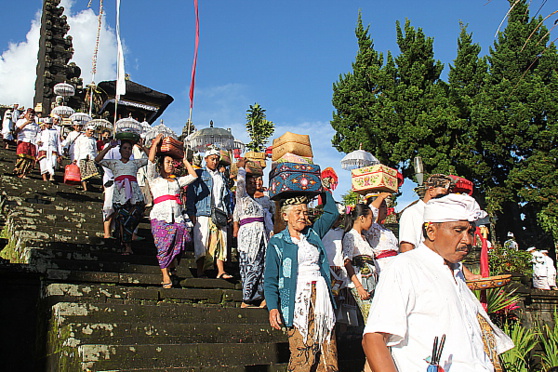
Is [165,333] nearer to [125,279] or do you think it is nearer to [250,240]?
[125,279]

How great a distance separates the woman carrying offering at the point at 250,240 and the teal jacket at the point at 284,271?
1646 mm

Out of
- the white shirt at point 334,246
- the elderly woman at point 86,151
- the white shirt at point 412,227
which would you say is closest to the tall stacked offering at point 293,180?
the white shirt at point 334,246

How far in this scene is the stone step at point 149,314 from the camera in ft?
16.5

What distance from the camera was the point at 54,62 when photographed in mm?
27500

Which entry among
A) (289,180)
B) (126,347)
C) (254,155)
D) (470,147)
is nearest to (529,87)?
(470,147)

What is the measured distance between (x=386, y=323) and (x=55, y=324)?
140 inches

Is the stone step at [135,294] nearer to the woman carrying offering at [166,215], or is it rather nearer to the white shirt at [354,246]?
the woman carrying offering at [166,215]

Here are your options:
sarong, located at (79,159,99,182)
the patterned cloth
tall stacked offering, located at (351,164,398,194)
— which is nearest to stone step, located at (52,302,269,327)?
the patterned cloth

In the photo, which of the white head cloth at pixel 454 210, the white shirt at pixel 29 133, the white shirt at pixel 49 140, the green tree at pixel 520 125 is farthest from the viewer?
the green tree at pixel 520 125

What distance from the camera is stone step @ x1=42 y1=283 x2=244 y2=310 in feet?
18.4

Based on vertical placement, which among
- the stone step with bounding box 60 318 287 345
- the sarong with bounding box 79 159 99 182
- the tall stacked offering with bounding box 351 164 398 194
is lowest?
the stone step with bounding box 60 318 287 345

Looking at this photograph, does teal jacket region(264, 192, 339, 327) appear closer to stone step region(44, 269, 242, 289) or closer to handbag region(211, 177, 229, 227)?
stone step region(44, 269, 242, 289)

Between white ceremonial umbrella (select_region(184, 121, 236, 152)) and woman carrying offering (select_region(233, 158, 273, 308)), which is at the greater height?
white ceremonial umbrella (select_region(184, 121, 236, 152))

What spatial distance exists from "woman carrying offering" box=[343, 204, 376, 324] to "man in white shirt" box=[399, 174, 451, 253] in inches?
35.5
